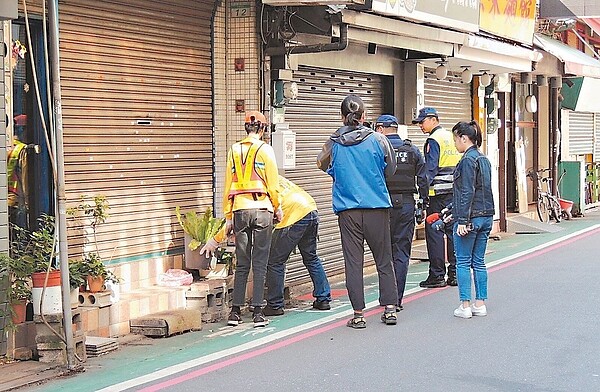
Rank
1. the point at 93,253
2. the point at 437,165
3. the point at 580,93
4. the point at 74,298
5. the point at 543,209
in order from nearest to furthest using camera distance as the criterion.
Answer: the point at 74,298 → the point at 93,253 → the point at 437,165 → the point at 543,209 → the point at 580,93

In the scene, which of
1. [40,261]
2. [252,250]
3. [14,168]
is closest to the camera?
[40,261]

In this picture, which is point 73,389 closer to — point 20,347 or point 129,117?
point 20,347

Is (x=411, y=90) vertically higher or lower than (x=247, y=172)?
higher

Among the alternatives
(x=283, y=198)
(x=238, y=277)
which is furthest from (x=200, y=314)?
(x=283, y=198)

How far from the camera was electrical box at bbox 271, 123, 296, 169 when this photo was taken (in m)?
11.5

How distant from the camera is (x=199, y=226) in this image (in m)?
10.5

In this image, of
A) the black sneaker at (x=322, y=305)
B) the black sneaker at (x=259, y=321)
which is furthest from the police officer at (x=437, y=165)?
the black sneaker at (x=259, y=321)

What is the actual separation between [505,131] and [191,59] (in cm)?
1112

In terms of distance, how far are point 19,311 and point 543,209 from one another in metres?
15.3

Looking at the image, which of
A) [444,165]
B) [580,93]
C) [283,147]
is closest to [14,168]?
[283,147]

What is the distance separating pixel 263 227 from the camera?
9.41 metres

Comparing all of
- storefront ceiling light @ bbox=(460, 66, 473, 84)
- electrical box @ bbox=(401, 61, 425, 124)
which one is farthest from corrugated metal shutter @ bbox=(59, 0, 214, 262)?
storefront ceiling light @ bbox=(460, 66, 473, 84)

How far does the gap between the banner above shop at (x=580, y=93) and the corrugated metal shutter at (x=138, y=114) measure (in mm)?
14676

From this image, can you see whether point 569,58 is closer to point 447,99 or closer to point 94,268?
point 447,99
